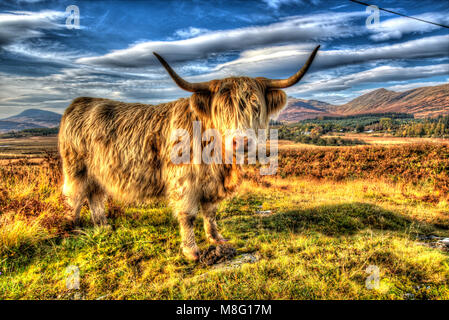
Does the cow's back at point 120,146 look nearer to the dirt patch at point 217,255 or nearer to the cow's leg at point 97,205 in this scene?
the cow's leg at point 97,205

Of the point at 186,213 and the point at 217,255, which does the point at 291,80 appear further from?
the point at 217,255

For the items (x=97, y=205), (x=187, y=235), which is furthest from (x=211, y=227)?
(x=97, y=205)

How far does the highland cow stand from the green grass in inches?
24.4

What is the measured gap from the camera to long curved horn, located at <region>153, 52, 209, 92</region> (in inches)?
114

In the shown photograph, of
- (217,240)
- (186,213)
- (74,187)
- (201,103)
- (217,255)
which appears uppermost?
(201,103)

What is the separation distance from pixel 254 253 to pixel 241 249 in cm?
24

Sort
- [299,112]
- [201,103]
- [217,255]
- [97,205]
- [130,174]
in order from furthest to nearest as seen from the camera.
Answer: [299,112] → [97,205] → [130,174] → [217,255] → [201,103]

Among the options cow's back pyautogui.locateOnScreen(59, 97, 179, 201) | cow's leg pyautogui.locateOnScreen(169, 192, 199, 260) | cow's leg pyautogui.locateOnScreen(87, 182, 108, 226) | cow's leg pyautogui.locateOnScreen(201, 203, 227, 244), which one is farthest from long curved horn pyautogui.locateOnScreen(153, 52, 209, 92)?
cow's leg pyautogui.locateOnScreen(87, 182, 108, 226)

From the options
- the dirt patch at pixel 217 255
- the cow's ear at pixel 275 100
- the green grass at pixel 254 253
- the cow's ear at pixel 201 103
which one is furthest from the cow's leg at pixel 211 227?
the cow's ear at pixel 275 100

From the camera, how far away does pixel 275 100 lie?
146 inches

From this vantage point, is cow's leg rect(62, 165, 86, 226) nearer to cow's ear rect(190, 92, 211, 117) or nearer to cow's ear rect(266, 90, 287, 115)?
cow's ear rect(190, 92, 211, 117)

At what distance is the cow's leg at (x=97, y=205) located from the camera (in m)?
4.53

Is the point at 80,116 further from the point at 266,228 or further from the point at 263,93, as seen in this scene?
the point at 266,228

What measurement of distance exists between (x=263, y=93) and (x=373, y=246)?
2.87 metres
